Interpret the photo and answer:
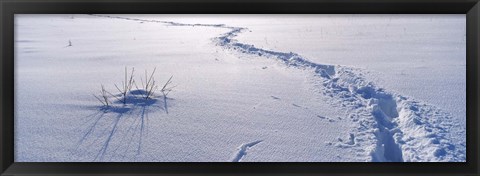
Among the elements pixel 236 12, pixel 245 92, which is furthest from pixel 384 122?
pixel 236 12

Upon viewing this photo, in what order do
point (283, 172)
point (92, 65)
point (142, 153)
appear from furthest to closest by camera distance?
point (92, 65) → point (142, 153) → point (283, 172)

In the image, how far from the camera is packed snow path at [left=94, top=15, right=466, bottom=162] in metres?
1.50

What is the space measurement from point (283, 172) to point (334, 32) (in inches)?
83.9

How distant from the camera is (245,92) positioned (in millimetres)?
1847

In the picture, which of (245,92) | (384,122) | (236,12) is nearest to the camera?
(236,12)

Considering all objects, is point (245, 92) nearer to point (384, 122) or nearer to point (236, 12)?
point (384, 122)

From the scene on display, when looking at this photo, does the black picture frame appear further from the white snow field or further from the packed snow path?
the packed snow path

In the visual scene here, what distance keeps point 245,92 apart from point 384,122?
71 cm

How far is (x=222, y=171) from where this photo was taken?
106 centimetres

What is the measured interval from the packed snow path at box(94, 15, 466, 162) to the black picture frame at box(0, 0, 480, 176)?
0.81ft

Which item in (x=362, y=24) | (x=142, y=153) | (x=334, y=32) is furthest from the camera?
(x=362, y=24)

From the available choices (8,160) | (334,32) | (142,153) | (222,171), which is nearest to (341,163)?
(222,171)

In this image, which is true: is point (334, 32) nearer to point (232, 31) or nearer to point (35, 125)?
point (232, 31)

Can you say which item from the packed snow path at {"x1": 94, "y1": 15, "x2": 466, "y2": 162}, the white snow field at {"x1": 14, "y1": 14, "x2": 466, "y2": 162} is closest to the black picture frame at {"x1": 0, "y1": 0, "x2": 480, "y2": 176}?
the white snow field at {"x1": 14, "y1": 14, "x2": 466, "y2": 162}
